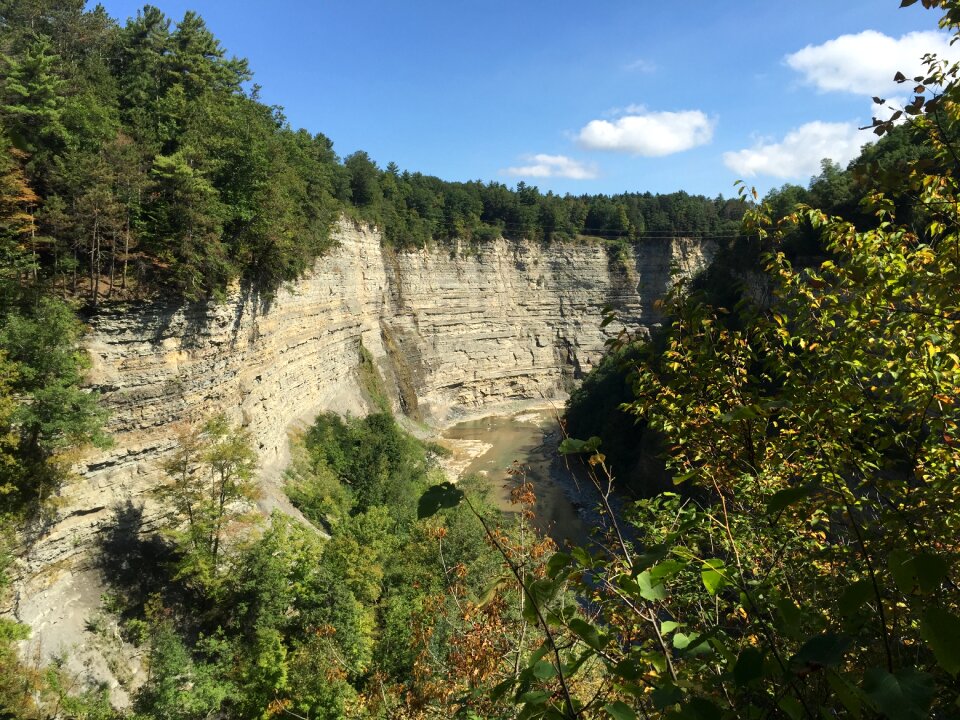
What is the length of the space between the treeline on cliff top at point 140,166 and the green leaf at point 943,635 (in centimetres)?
1695

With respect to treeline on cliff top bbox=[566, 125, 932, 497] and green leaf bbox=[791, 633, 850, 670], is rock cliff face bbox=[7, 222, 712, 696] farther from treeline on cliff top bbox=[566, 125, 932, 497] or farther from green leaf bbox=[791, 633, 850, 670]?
treeline on cliff top bbox=[566, 125, 932, 497]

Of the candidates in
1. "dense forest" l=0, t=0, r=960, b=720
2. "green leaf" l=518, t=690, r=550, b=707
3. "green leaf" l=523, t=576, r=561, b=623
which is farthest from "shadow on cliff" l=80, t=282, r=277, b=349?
"green leaf" l=518, t=690, r=550, b=707

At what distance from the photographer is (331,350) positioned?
3250 cm

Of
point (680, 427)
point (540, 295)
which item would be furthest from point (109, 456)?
point (540, 295)

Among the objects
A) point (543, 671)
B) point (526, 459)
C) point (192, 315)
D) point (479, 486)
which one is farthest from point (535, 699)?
point (526, 459)

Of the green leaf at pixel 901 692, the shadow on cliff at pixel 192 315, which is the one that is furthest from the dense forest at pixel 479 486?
the shadow on cliff at pixel 192 315

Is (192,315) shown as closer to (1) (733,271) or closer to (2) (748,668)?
(2) (748,668)

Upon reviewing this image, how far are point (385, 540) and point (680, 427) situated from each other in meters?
14.9

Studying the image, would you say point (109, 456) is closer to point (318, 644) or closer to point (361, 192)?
point (318, 644)

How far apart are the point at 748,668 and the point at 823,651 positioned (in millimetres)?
248

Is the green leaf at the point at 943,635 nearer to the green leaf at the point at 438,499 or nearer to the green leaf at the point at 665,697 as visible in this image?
the green leaf at the point at 665,697

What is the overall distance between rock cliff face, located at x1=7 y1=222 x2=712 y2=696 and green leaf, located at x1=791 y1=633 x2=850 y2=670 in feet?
11.8

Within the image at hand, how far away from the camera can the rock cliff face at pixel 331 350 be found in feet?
44.3

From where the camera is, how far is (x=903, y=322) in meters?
3.58
